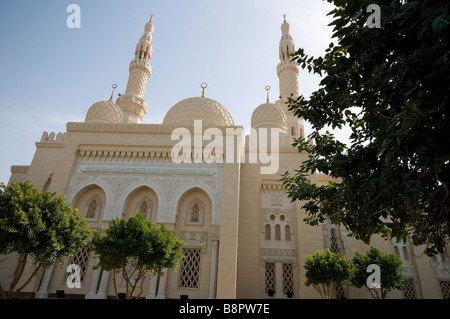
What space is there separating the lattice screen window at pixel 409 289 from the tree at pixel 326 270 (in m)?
4.04

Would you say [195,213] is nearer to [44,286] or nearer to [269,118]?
[44,286]

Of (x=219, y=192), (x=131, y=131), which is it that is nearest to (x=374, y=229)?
(x=219, y=192)

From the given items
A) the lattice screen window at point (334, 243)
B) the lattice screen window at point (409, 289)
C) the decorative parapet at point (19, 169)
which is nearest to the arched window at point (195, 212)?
the lattice screen window at point (334, 243)

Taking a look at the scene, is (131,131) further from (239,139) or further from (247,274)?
(247,274)

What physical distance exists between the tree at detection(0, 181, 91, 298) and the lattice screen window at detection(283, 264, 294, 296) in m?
7.02

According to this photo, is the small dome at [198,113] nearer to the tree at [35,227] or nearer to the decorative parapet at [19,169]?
the tree at [35,227]

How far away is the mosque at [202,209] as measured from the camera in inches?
387

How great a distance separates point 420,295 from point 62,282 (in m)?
13.3

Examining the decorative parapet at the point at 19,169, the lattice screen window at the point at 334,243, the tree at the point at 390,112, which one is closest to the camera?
the tree at the point at 390,112

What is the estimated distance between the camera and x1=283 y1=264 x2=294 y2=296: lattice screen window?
408 inches

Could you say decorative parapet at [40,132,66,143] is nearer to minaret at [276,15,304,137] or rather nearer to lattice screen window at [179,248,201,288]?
lattice screen window at [179,248,201,288]

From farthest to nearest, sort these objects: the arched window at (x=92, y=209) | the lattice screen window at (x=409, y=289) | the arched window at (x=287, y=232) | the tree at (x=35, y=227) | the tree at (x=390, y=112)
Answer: the lattice screen window at (x=409, y=289), the arched window at (x=287, y=232), the arched window at (x=92, y=209), the tree at (x=35, y=227), the tree at (x=390, y=112)

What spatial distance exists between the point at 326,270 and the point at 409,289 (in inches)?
203

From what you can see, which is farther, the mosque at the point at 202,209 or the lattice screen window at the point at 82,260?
the lattice screen window at the point at 82,260
